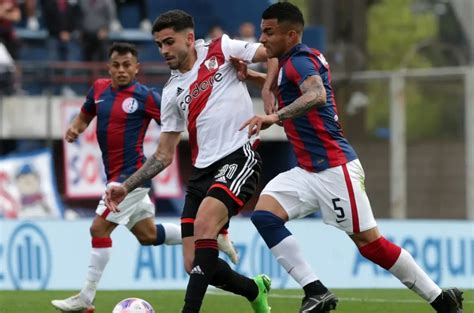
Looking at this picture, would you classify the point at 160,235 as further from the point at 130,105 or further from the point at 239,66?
the point at 239,66

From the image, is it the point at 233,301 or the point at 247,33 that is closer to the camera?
the point at 233,301

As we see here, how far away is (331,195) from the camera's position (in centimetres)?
955

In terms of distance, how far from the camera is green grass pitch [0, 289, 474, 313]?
11.4 meters

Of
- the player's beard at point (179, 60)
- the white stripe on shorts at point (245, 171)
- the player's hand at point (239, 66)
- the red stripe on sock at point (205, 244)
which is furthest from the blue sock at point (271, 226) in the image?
the player's beard at point (179, 60)

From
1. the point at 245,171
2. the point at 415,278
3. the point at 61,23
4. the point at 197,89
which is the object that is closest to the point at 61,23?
A: the point at 61,23

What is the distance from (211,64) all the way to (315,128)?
104 centimetres

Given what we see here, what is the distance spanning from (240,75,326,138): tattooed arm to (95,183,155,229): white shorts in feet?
9.62

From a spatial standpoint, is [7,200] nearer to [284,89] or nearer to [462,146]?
[462,146]

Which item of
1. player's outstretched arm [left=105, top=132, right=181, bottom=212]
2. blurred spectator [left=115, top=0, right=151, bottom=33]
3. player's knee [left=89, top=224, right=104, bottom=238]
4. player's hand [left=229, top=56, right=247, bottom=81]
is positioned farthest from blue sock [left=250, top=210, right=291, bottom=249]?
blurred spectator [left=115, top=0, right=151, bottom=33]

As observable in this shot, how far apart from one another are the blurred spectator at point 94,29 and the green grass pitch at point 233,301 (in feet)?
32.0

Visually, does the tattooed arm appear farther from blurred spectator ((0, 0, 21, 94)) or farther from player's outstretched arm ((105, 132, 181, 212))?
blurred spectator ((0, 0, 21, 94))

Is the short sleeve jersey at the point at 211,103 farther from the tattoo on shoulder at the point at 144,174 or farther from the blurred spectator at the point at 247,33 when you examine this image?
the blurred spectator at the point at 247,33

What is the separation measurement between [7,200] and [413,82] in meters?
8.83

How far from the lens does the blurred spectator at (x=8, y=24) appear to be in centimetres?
2214
